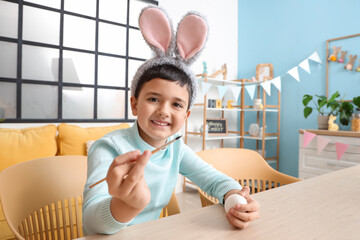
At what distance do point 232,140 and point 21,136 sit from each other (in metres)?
3.01

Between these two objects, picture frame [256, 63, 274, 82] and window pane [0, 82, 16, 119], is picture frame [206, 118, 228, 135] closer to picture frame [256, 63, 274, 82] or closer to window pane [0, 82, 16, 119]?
picture frame [256, 63, 274, 82]

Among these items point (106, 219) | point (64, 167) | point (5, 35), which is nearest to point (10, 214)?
point (64, 167)

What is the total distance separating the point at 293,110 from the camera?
3.59 m

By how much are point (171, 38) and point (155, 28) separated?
58 mm

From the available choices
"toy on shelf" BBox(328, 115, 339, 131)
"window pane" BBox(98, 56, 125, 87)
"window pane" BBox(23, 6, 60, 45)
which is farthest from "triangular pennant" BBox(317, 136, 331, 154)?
"window pane" BBox(23, 6, 60, 45)

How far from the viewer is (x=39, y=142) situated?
2.19m

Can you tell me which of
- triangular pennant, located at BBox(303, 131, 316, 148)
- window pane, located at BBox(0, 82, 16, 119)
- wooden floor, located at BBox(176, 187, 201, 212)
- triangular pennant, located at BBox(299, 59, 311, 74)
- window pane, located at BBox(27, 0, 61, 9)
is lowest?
wooden floor, located at BBox(176, 187, 201, 212)

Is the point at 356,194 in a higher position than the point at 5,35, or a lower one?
lower

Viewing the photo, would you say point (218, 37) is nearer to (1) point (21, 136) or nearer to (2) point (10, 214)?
(1) point (21, 136)

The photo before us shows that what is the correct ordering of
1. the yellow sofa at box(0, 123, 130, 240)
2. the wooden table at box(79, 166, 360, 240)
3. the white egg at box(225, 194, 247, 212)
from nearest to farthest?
1. the wooden table at box(79, 166, 360, 240)
2. the white egg at box(225, 194, 247, 212)
3. the yellow sofa at box(0, 123, 130, 240)

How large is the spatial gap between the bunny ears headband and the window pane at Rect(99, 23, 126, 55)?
2.36 meters

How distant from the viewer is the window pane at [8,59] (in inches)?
92.7

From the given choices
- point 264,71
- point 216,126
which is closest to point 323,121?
point 264,71

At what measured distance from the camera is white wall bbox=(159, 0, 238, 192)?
145 inches
